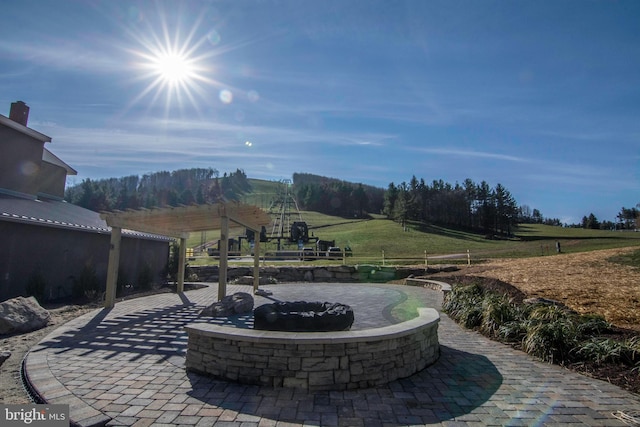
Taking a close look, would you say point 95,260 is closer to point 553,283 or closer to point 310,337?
point 310,337

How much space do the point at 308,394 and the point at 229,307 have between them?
4.48m

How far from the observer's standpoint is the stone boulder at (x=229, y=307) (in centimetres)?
758

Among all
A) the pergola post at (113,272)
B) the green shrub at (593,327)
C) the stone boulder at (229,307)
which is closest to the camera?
the green shrub at (593,327)

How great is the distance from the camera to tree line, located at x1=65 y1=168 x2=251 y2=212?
64.1 meters

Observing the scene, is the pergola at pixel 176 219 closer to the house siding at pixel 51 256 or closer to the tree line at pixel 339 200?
the house siding at pixel 51 256

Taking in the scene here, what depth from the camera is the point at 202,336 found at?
169 inches

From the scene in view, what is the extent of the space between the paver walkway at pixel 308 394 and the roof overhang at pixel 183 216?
3680 mm

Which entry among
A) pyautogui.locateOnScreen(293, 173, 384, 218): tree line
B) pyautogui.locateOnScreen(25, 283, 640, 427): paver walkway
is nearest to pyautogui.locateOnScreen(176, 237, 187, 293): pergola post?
pyautogui.locateOnScreen(25, 283, 640, 427): paver walkway

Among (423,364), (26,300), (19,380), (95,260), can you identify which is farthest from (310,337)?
(95,260)

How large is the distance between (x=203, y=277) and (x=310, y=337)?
52.8 feet

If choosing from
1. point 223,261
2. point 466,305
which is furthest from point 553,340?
point 223,261

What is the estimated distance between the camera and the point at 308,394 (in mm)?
3732

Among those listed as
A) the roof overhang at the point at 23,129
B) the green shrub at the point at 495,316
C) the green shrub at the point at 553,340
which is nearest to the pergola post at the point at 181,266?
the roof overhang at the point at 23,129

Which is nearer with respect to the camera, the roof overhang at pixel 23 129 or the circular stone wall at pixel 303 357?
the circular stone wall at pixel 303 357
